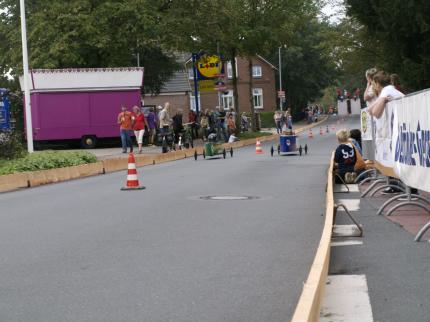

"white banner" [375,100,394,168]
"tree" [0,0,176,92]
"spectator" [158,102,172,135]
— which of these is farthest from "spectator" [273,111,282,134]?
"white banner" [375,100,394,168]

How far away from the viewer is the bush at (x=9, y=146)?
72.7 feet

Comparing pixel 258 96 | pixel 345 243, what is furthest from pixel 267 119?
pixel 345 243

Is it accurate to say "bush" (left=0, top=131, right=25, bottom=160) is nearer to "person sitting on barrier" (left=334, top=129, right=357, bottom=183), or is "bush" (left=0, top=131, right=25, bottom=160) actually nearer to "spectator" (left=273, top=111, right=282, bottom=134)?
"person sitting on barrier" (left=334, top=129, right=357, bottom=183)

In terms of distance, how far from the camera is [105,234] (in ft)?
33.6

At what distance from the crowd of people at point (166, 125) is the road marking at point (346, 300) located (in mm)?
23302

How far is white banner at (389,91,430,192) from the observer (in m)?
9.72

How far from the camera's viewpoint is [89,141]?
37.4 metres

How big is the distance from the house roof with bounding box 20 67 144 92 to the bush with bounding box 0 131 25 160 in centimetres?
1377

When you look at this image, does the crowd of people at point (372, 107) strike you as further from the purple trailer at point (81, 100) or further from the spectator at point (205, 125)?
the spectator at point (205, 125)

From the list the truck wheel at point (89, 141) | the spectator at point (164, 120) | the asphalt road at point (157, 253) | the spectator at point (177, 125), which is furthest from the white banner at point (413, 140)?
the truck wheel at point (89, 141)

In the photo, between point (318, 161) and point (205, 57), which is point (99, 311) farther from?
point (205, 57)

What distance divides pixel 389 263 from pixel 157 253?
7.73 feet

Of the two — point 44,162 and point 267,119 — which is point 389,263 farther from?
point 267,119

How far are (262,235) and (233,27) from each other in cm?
3568
